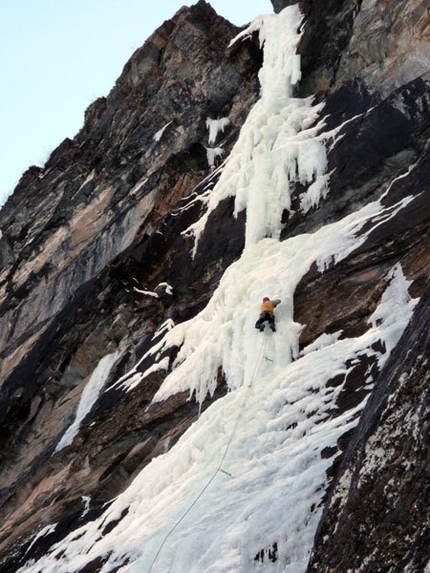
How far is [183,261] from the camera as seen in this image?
1642 cm

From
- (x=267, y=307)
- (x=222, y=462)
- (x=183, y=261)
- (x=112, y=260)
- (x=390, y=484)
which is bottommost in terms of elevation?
(x=222, y=462)

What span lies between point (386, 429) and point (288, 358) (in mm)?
4953

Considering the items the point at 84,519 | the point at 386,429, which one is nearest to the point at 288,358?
the point at 84,519

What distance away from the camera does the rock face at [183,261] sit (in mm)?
5340

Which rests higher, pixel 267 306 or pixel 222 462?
pixel 267 306

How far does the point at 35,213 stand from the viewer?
2783cm

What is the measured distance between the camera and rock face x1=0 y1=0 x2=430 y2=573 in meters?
5.34

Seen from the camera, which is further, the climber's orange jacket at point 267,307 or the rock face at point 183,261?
the climber's orange jacket at point 267,307

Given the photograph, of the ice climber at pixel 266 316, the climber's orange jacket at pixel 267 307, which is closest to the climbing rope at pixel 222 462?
A: the ice climber at pixel 266 316

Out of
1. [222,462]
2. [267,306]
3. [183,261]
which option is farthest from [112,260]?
[222,462]

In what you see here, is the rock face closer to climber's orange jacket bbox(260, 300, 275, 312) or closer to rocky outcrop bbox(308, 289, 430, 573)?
rocky outcrop bbox(308, 289, 430, 573)

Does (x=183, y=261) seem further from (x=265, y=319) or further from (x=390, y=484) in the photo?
(x=390, y=484)

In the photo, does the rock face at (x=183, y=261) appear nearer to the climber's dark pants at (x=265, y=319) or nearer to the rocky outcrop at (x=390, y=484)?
the rocky outcrop at (x=390, y=484)

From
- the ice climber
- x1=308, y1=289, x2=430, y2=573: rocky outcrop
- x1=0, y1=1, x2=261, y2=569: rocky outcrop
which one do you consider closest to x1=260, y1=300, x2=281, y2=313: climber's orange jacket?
the ice climber
